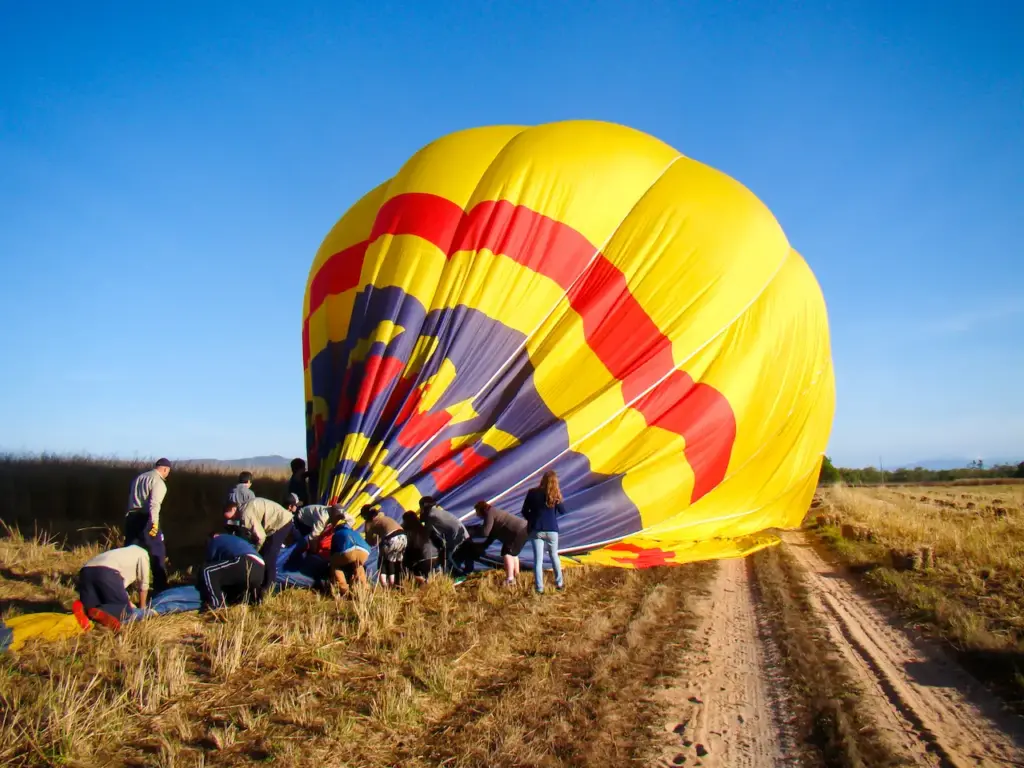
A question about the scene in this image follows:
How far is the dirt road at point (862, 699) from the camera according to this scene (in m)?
3.36

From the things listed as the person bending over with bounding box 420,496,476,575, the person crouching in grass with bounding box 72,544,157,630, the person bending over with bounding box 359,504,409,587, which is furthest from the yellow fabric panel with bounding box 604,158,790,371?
the person crouching in grass with bounding box 72,544,157,630

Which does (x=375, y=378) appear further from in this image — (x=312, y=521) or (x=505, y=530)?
(x=505, y=530)

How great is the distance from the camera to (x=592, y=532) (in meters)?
7.66

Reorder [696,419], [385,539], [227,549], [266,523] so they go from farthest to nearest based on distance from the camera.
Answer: [696,419], [266,523], [385,539], [227,549]

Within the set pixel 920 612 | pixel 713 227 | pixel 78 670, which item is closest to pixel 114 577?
pixel 78 670

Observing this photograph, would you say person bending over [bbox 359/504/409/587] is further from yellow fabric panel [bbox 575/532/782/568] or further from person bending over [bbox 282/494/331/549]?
yellow fabric panel [bbox 575/532/782/568]

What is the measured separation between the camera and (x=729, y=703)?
3.98m

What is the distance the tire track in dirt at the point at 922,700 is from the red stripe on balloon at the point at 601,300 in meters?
2.69

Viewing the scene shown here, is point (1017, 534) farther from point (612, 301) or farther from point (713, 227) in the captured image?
point (612, 301)

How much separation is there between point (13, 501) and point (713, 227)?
13122 mm

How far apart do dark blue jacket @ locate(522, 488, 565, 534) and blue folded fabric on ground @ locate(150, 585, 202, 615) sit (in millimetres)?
2922

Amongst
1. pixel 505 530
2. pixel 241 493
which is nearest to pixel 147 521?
pixel 241 493

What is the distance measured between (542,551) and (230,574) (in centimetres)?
273

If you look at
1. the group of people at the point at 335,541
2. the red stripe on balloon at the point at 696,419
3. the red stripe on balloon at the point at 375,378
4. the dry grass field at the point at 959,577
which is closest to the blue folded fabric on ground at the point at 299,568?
the group of people at the point at 335,541
